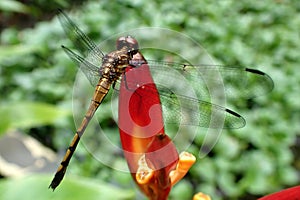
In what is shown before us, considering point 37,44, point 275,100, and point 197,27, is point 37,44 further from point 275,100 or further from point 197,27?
point 275,100

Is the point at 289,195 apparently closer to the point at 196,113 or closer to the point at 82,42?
the point at 196,113

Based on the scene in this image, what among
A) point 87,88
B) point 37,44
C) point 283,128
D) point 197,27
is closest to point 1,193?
point 87,88

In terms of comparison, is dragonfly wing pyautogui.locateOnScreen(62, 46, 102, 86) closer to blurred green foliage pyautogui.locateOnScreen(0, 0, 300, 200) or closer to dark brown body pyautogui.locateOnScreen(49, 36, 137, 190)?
dark brown body pyautogui.locateOnScreen(49, 36, 137, 190)

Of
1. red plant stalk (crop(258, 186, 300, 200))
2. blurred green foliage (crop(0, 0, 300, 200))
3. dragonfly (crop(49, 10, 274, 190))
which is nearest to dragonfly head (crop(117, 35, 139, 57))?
dragonfly (crop(49, 10, 274, 190))

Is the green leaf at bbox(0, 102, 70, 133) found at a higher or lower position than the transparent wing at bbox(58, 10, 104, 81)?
higher

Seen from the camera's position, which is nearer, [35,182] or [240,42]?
[35,182]

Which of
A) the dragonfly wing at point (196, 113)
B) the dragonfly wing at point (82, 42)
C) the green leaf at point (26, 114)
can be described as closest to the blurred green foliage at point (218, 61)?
the green leaf at point (26, 114)
